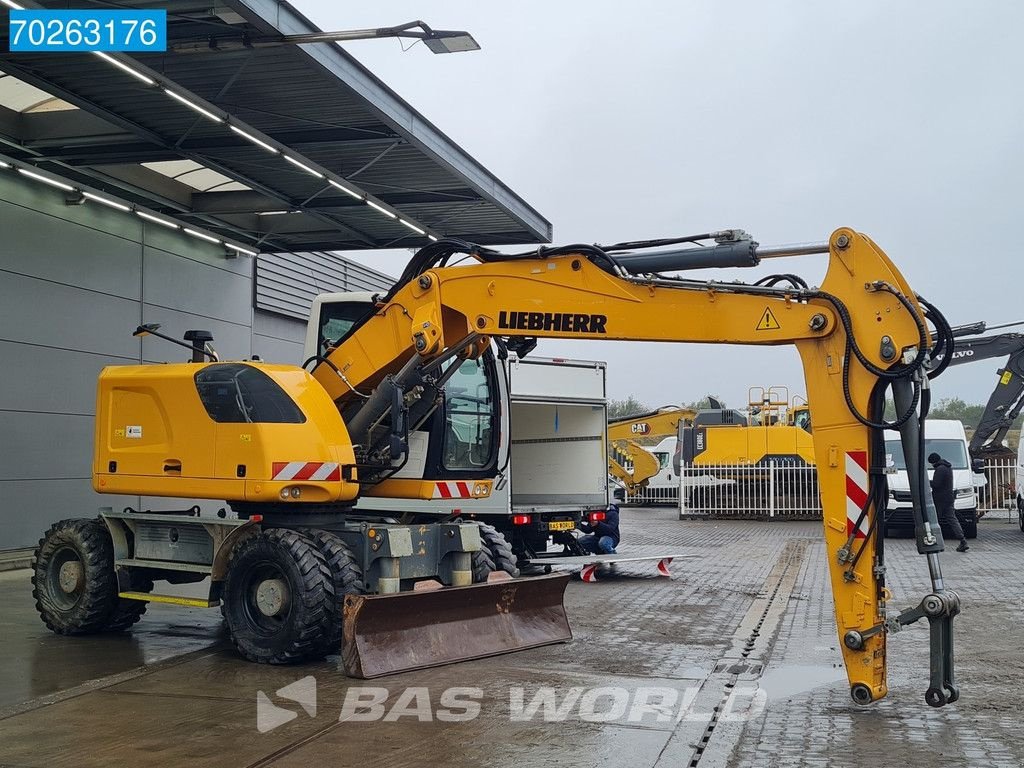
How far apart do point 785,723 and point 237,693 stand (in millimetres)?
3625

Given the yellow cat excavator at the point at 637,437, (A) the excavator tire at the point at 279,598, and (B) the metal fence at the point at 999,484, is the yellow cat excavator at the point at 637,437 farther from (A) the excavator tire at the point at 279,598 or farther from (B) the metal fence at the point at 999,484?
(A) the excavator tire at the point at 279,598

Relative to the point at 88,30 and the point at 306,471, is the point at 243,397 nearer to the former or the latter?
the point at 306,471

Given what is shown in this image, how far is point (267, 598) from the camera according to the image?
8.88m

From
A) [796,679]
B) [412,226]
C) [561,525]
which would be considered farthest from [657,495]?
[796,679]

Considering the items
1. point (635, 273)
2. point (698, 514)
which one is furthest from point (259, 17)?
point (698, 514)

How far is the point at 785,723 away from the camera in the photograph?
272 inches

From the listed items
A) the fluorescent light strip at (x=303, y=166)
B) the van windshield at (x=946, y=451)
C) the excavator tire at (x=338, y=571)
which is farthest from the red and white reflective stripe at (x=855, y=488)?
the van windshield at (x=946, y=451)

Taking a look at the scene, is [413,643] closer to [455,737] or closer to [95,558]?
[455,737]

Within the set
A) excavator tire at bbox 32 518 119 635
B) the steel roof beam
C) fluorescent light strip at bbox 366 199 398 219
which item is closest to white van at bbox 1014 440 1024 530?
the steel roof beam

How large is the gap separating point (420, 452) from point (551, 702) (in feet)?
12.0

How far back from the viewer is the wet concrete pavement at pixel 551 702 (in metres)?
6.23

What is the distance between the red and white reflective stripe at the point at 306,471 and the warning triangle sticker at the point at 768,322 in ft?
11.6

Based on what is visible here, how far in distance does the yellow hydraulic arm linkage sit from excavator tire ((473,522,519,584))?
141 cm

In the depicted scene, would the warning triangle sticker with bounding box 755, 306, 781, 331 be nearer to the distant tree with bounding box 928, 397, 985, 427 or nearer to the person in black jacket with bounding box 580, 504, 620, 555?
the person in black jacket with bounding box 580, 504, 620, 555
